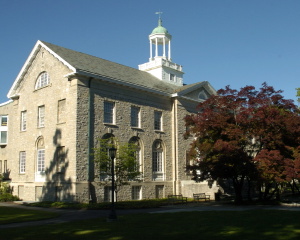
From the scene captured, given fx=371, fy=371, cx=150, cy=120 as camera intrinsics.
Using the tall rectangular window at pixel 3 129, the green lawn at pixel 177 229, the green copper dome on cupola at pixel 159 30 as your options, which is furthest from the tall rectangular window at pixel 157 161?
the tall rectangular window at pixel 3 129

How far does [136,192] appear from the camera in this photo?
31359 millimetres

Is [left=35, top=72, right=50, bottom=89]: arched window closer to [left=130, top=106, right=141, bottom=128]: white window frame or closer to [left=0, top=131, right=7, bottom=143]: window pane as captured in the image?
[left=130, top=106, right=141, bottom=128]: white window frame

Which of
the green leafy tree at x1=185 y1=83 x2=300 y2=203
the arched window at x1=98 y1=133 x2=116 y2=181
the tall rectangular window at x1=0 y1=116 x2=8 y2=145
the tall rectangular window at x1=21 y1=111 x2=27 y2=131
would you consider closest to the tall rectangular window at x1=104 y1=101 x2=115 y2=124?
the arched window at x1=98 y1=133 x2=116 y2=181

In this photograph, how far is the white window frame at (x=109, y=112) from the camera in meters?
30.1

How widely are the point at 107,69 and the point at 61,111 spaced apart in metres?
5.88

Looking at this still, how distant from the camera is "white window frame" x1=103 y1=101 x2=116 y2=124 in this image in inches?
1185

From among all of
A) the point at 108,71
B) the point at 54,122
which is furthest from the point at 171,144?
the point at 54,122

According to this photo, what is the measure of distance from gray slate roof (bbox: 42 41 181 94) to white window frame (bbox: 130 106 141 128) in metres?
2.14

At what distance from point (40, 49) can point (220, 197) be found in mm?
20294

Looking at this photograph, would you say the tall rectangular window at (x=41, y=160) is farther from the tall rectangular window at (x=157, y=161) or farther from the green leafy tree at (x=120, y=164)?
the tall rectangular window at (x=157, y=161)

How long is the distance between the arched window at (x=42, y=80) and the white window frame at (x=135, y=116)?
7.57 meters

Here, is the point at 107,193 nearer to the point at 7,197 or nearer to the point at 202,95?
the point at 7,197

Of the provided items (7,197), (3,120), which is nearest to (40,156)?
(7,197)

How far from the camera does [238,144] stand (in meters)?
25.1
